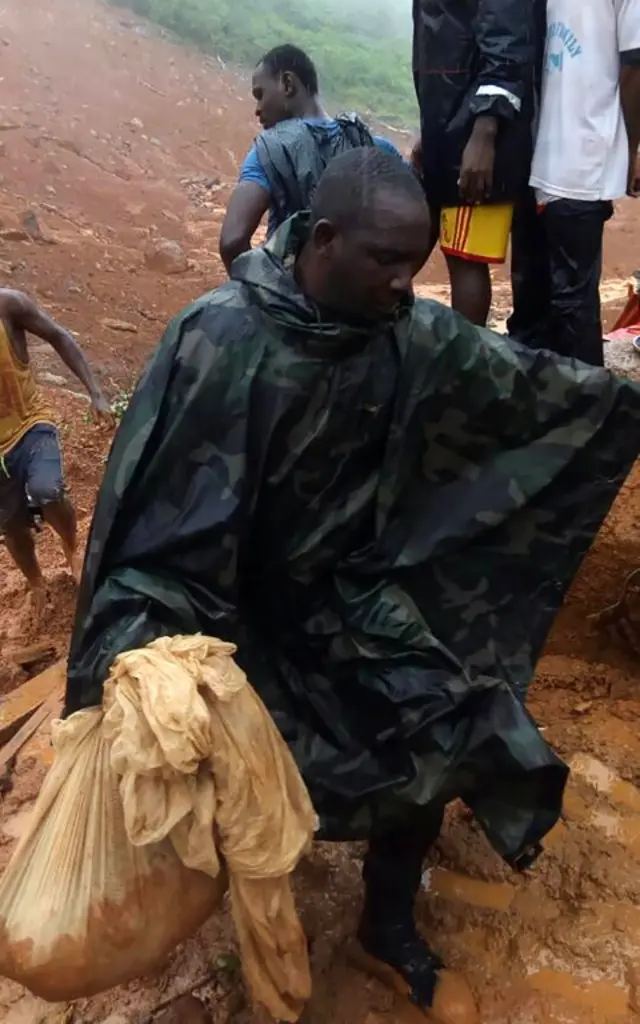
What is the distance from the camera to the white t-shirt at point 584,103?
Result: 2.66 m

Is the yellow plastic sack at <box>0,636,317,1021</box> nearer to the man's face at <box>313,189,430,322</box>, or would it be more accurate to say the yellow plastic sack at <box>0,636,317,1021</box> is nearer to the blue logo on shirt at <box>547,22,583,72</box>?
the man's face at <box>313,189,430,322</box>

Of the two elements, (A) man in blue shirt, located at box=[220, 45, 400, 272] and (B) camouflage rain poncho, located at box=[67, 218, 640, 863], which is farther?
(A) man in blue shirt, located at box=[220, 45, 400, 272]

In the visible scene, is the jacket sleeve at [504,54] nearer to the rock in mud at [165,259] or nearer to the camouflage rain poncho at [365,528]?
the camouflage rain poncho at [365,528]

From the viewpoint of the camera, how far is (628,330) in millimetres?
3578

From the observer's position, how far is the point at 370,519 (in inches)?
75.3

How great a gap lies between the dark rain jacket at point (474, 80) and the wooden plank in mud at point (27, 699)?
1.88m

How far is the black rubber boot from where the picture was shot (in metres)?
2.01

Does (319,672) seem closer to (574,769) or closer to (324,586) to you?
(324,586)

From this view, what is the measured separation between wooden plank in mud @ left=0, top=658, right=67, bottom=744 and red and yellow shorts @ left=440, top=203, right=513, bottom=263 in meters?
1.72

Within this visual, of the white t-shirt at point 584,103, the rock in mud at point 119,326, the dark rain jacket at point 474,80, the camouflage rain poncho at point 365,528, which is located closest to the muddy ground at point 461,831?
the rock in mud at point 119,326

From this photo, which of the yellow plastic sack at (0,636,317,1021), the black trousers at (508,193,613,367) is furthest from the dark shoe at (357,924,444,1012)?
the black trousers at (508,193,613,367)

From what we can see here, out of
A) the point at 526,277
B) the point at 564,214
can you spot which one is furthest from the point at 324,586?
the point at 526,277

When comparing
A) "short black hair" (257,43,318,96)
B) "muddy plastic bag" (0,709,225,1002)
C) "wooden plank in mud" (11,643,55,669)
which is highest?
"short black hair" (257,43,318,96)

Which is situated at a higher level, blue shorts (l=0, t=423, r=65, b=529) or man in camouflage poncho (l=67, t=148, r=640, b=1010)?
man in camouflage poncho (l=67, t=148, r=640, b=1010)
